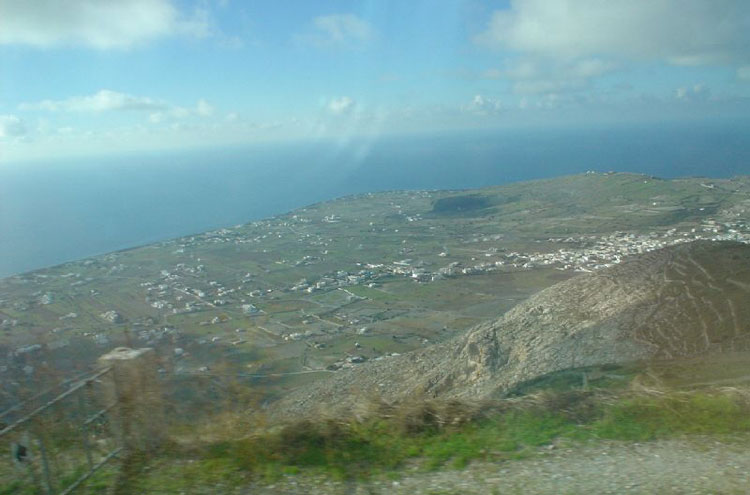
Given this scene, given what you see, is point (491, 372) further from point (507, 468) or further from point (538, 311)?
point (507, 468)

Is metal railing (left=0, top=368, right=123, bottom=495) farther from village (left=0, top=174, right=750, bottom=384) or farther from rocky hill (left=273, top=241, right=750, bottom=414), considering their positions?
rocky hill (left=273, top=241, right=750, bottom=414)

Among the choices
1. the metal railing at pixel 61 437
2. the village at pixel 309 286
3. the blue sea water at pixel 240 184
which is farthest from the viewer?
the blue sea water at pixel 240 184

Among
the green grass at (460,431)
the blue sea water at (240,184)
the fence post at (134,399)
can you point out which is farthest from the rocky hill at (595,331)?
the blue sea water at (240,184)

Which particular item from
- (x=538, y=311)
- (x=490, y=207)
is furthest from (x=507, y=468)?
(x=490, y=207)

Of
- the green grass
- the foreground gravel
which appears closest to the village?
the green grass

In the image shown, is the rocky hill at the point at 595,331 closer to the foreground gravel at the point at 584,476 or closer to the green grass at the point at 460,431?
the green grass at the point at 460,431
